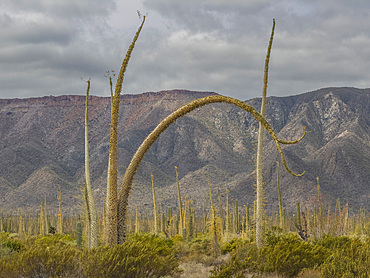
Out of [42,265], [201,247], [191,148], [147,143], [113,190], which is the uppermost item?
[191,148]

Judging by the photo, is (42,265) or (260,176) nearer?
(42,265)

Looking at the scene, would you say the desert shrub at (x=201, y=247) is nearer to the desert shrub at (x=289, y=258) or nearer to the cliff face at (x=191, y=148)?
the desert shrub at (x=289, y=258)

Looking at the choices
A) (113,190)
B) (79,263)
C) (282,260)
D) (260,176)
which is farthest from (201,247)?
(79,263)

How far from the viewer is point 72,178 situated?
429 feet

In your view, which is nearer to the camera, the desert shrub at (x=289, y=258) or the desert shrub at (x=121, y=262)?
the desert shrub at (x=121, y=262)

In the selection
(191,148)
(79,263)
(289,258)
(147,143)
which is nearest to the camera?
(79,263)

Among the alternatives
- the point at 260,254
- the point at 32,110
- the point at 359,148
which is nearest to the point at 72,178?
the point at 32,110

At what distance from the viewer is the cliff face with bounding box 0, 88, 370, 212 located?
102 metres

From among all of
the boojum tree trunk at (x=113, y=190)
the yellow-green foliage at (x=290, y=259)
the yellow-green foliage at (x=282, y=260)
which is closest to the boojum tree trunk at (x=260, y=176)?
the yellow-green foliage at (x=290, y=259)

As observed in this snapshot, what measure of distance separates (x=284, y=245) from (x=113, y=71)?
6265 millimetres

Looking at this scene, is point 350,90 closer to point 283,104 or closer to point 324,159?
point 283,104

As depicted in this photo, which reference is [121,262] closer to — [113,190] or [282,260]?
[113,190]

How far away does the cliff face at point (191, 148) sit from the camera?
336 ft

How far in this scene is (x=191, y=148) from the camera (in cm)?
14288
